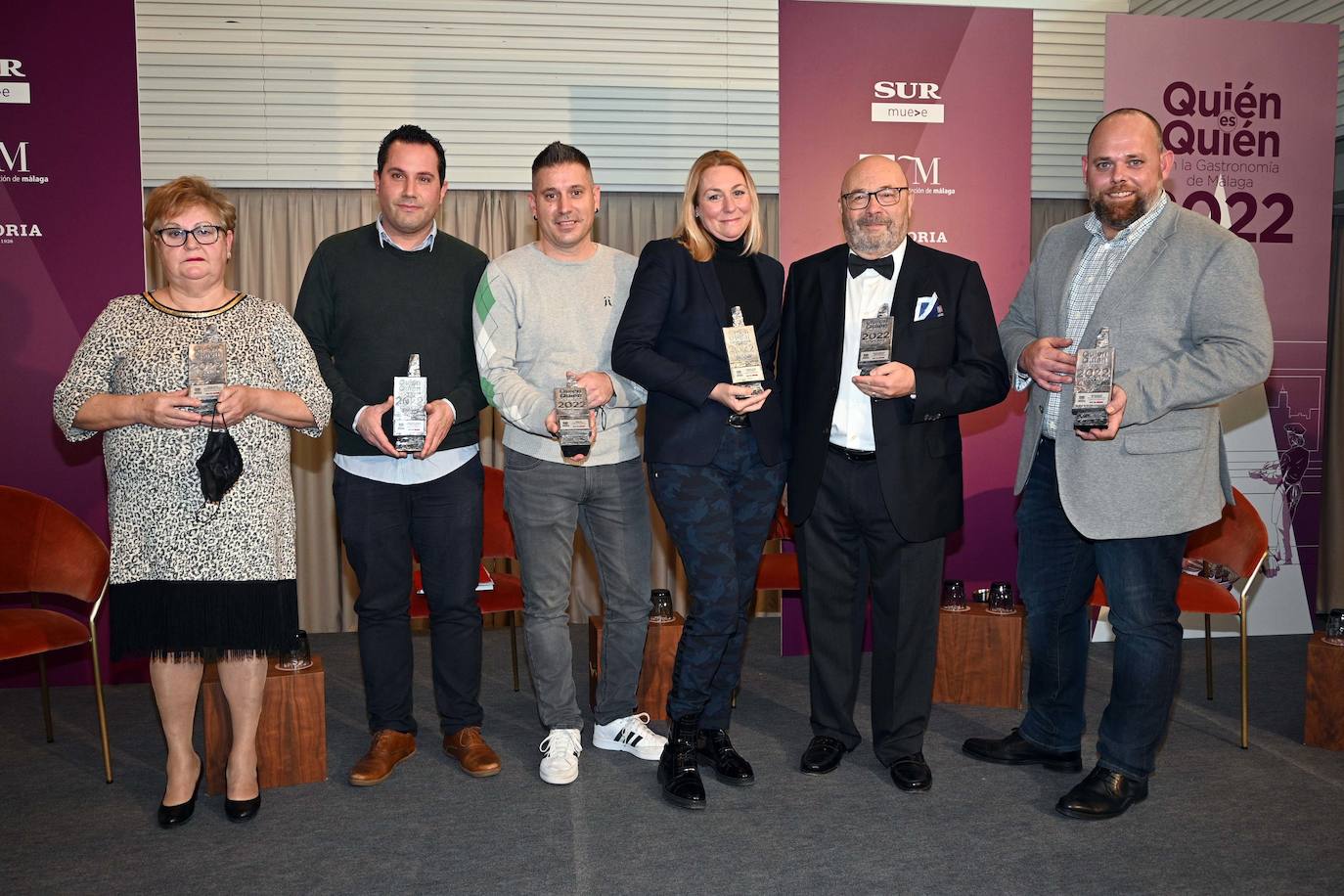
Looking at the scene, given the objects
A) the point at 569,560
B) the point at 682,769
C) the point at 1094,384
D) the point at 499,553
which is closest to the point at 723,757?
the point at 682,769

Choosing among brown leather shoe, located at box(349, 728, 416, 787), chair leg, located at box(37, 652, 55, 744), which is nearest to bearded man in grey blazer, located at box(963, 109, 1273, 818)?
brown leather shoe, located at box(349, 728, 416, 787)

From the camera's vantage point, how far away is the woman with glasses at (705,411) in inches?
123

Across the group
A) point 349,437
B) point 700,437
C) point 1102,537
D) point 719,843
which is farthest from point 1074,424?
point 349,437

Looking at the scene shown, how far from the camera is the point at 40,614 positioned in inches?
151

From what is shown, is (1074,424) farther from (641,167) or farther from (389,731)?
(641,167)

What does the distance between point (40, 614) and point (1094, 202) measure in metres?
3.82

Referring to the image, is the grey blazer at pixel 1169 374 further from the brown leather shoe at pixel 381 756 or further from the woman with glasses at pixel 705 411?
the brown leather shoe at pixel 381 756

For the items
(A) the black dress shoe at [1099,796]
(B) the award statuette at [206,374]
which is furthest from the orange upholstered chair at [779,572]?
(B) the award statuette at [206,374]

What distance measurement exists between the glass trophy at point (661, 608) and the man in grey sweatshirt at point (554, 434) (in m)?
0.59

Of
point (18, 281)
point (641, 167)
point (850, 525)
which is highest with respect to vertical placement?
point (641, 167)

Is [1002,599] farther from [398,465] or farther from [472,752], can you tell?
[398,465]

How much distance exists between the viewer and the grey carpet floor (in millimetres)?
2729

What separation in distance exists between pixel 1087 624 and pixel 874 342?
48.3 inches

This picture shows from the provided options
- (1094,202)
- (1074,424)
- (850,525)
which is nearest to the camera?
(1074,424)
